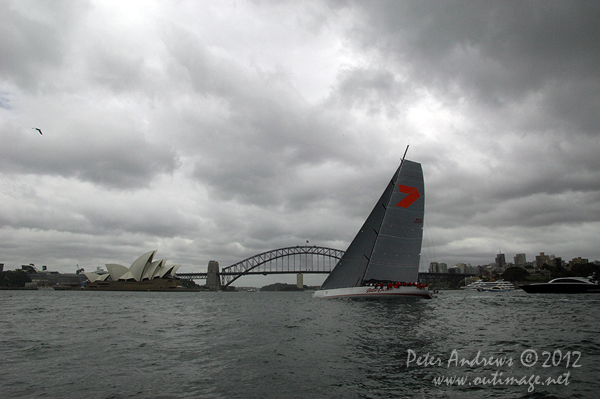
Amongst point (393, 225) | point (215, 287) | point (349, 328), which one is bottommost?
point (215, 287)

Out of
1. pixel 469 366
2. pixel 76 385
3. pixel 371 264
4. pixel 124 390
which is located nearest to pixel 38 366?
pixel 76 385

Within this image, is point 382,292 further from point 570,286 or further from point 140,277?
point 140,277

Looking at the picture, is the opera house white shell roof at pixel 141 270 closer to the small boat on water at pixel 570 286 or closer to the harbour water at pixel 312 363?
the small boat on water at pixel 570 286

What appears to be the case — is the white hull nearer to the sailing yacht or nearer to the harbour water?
the sailing yacht

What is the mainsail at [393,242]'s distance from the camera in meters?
37.3

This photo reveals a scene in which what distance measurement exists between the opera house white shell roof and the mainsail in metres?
87.4

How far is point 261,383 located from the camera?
7648 mm

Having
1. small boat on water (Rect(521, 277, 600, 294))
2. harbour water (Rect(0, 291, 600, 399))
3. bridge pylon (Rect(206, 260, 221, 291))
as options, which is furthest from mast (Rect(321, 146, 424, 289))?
bridge pylon (Rect(206, 260, 221, 291))

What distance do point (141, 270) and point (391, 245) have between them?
9576cm

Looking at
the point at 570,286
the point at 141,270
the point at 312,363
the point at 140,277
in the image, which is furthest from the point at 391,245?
the point at 140,277

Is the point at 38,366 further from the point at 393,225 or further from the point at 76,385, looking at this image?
the point at 393,225

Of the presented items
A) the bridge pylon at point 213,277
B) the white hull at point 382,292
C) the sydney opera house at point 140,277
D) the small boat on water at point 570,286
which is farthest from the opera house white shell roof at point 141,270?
the small boat on water at point 570,286

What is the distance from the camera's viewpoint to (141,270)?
371ft

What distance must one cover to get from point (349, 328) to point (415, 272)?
25.6m
